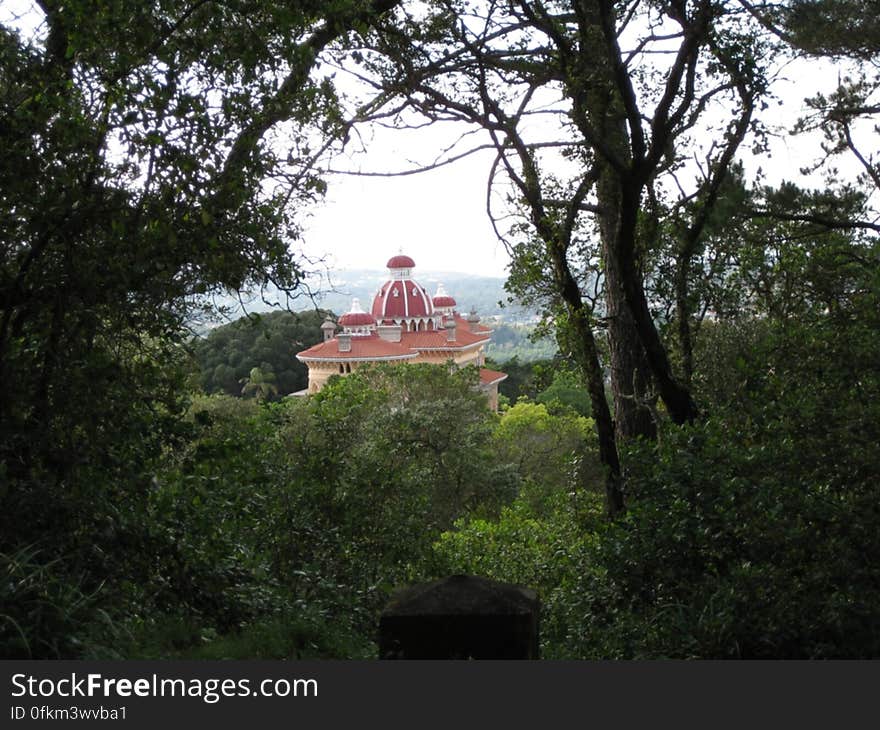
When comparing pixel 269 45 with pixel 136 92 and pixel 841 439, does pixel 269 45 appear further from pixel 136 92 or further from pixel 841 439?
pixel 841 439

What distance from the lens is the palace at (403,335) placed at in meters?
39.1

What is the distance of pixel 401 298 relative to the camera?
54938 millimetres

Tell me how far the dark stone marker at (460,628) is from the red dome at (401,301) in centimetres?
5012

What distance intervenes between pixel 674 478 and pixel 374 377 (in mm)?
19363

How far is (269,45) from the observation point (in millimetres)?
4688

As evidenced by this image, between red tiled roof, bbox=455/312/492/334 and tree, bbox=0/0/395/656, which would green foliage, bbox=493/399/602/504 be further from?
red tiled roof, bbox=455/312/492/334

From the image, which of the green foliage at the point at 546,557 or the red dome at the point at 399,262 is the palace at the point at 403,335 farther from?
the green foliage at the point at 546,557

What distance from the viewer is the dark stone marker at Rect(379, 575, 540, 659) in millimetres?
3002

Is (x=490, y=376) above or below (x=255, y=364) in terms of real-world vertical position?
below

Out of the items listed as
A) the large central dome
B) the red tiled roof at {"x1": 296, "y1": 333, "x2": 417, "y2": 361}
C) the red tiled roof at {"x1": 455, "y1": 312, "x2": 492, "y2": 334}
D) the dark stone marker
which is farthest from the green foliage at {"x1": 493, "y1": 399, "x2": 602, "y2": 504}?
the red tiled roof at {"x1": 455, "y1": 312, "x2": 492, "y2": 334}

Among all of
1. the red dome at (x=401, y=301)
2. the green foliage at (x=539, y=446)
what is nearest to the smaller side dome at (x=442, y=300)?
the red dome at (x=401, y=301)

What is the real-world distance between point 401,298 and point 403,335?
10.9 ft

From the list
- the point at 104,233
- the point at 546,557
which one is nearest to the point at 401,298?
the point at 546,557

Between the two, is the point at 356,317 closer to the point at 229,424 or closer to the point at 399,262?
the point at 399,262
